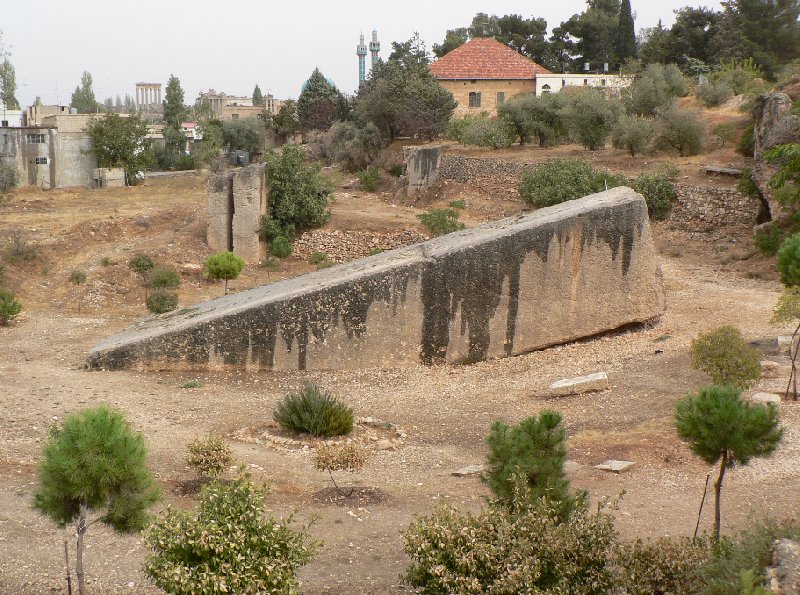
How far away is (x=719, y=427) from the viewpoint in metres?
5.95

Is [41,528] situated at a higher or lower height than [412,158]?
lower

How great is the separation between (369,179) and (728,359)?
2124 cm

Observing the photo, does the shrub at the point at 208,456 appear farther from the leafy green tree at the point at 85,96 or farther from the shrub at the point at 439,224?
the leafy green tree at the point at 85,96

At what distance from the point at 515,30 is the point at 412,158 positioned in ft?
91.3

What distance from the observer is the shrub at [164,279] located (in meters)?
16.2

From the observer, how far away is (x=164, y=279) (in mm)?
16266

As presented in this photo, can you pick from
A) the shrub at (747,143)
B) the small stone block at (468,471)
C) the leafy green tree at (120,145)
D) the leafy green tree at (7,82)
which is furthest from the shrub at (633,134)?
the leafy green tree at (7,82)

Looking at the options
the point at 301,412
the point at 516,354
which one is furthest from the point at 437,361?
the point at 301,412

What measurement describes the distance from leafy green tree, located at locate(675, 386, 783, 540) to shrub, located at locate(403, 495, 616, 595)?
107cm

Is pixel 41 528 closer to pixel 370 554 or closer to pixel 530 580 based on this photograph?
pixel 370 554

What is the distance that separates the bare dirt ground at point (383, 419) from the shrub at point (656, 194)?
3087mm

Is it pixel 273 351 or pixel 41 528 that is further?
pixel 273 351

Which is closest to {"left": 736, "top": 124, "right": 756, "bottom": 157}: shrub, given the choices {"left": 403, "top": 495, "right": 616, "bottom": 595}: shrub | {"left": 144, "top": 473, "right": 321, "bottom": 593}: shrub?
{"left": 403, "top": 495, "right": 616, "bottom": 595}: shrub

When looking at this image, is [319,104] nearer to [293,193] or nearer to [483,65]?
[483,65]
